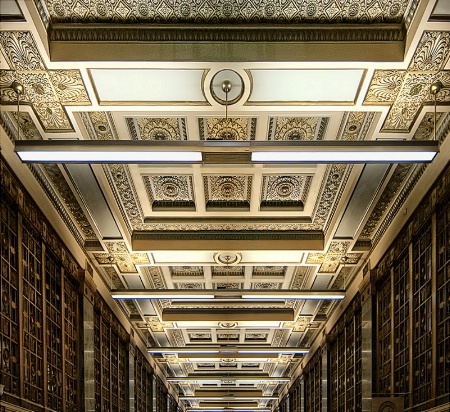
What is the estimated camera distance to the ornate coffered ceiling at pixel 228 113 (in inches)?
305

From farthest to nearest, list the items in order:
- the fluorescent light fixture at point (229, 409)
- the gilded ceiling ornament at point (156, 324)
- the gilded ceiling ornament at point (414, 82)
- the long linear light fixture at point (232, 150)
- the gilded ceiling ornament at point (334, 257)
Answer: the fluorescent light fixture at point (229, 409)
the gilded ceiling ornament at point (156, 324)
the gilded ceiling ornament at point (334, 257)
the gilded ceiling ornament at point (414, 82)
the long linear light fixture at point (232, 150)

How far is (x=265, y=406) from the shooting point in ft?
156

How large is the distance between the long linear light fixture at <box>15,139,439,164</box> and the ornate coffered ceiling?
289 millimetres

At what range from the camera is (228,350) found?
85.6ft

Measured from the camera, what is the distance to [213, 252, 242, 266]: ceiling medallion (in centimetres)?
1580

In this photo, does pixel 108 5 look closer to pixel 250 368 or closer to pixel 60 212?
pixel 60 212

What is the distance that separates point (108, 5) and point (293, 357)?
24.1 meters

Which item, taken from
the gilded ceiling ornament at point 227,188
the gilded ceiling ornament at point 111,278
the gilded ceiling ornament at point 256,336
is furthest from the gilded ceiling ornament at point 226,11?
the gilded ceiling ornament at point 256,336

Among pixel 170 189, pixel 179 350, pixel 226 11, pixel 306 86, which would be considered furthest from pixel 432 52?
pixel 179 350

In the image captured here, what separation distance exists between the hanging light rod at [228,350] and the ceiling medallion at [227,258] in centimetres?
884

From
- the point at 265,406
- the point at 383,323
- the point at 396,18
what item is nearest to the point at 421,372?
the point at 383,323

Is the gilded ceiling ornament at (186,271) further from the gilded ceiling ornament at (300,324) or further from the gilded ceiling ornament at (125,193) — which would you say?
the gilded ceiling ornament at (300,324)

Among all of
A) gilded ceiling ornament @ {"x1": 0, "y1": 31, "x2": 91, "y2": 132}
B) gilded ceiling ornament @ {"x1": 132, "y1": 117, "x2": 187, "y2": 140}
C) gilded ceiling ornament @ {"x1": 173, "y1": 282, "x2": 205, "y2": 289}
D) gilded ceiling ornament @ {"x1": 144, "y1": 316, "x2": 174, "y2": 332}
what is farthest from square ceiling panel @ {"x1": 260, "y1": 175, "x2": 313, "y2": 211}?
gilded ceiling ornament @ {"x1": 144, "y1": 316, "x2": 174, "y2": 332}

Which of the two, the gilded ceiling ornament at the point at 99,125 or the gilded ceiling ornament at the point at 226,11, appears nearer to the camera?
the gilded ceiling ornament at the point at 226,11
